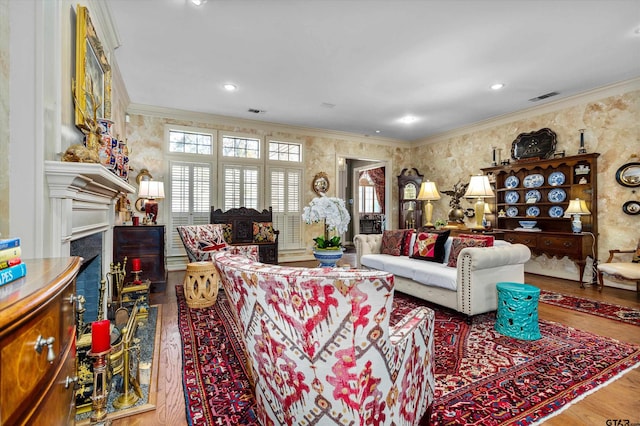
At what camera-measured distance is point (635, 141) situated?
412 cm

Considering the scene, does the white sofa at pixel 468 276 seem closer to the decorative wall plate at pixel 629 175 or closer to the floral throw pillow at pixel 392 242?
the floral throw pillow at pixel 392 242

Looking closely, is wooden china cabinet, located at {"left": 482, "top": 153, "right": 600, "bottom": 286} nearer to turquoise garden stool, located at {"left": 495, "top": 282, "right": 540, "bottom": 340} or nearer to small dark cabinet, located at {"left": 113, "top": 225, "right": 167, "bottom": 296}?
turquoise garden stool, located at {"left": 495, "top": 282, "right": 540, "bottom": 340}

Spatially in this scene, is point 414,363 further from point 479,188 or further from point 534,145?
point 534,145

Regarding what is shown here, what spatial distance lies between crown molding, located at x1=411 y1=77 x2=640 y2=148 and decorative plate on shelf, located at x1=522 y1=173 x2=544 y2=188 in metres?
1.05

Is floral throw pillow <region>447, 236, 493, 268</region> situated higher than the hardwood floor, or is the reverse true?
floral throw pillow <region>447, 236, 493, 268</region>

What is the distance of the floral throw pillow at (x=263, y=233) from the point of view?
551 centimetres

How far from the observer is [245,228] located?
5.54 m

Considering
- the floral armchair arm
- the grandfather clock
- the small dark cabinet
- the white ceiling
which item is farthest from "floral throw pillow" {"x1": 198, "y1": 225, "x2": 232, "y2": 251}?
the grandfather clock

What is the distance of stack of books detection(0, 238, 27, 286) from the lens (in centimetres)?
75

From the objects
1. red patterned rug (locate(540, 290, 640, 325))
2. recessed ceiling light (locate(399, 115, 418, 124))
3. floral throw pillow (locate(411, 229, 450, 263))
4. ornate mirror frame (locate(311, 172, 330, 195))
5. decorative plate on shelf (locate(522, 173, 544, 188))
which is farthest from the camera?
ornate mirror frame (locate(311, 172, 330, 195))

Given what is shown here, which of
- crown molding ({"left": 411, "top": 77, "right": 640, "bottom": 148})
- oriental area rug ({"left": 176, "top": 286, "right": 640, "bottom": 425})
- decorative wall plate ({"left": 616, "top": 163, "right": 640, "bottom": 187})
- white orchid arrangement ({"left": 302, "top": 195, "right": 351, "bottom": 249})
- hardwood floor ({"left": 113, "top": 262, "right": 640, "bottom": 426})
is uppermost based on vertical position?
crown molding ({"left": 411, "top": 77, "right": 640, "bottom": 148})

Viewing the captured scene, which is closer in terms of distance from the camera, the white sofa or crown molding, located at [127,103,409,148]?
the white sofa

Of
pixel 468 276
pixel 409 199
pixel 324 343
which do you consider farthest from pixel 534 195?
pixel 324 343

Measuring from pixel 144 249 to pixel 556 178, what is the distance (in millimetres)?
6262
